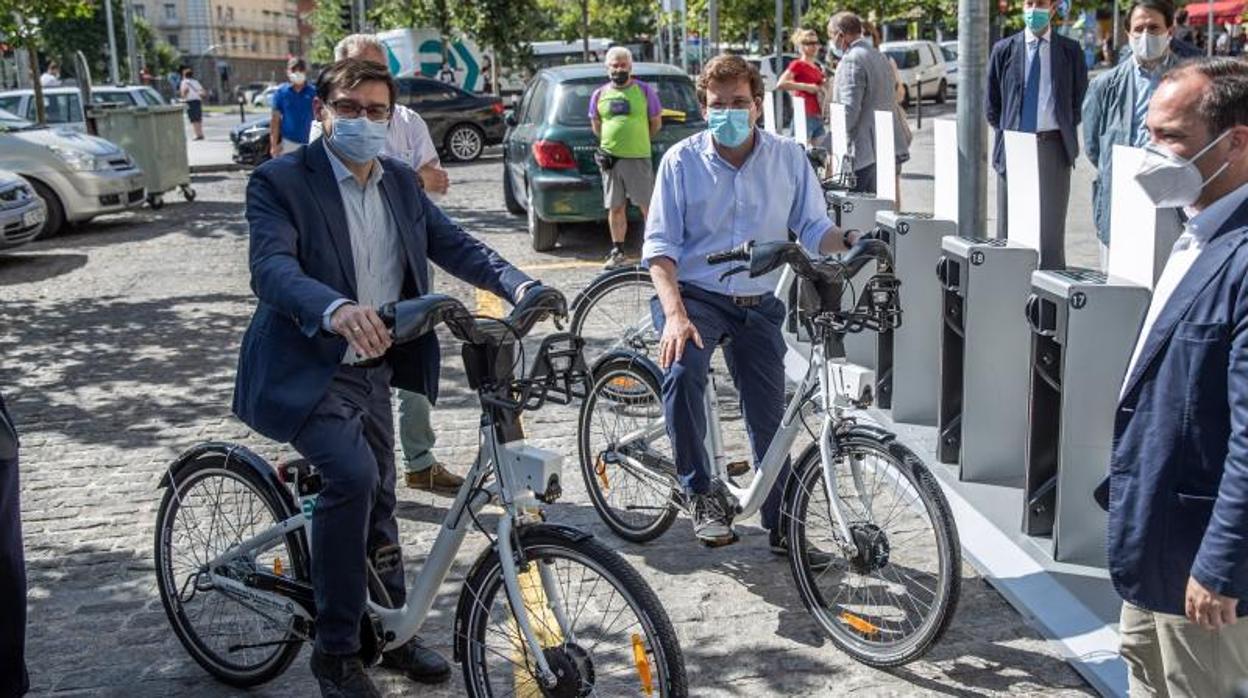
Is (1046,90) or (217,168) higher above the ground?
(1046,90)

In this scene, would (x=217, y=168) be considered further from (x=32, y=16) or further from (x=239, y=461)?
(x=239, y=461)

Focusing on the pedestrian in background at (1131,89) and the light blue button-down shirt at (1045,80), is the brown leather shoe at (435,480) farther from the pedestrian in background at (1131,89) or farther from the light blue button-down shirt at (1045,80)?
the light blue button-down shirt at (1045,80)

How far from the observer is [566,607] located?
320cm

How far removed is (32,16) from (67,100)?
363 cm

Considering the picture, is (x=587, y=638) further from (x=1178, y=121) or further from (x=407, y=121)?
(x=407, y=121)

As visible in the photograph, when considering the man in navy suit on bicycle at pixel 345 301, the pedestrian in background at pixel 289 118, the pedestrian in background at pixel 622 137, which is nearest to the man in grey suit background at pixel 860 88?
the pedestrian in background at pixel 622 137

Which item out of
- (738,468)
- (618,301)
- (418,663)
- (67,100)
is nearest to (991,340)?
(738,468)

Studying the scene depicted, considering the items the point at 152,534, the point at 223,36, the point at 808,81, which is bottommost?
the point at 152,534

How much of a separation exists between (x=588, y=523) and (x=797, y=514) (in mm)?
1492

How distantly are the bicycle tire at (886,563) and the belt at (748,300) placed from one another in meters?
0.75

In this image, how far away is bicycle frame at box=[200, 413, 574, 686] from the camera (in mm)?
3203

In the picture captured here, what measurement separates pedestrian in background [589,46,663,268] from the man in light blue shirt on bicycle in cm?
645

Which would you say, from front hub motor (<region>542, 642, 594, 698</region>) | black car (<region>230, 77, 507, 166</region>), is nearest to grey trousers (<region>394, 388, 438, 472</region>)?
front hub motor (<region>542, 642, 594, 698</region>)

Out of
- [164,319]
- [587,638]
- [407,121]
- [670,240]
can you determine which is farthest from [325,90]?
[164,319]
